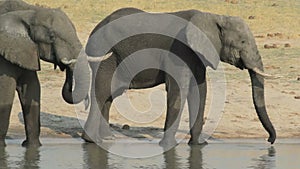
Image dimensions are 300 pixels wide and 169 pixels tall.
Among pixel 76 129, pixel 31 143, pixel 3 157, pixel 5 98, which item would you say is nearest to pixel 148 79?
pixel 76 129

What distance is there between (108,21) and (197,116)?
1.58 metres

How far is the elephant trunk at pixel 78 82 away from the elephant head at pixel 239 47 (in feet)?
5.93

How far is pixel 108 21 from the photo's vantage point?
40.2 ft

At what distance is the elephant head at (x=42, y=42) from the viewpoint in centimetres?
1077

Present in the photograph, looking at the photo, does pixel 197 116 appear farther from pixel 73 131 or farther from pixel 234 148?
pixel 73 131

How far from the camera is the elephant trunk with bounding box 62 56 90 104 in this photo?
1075 centimetres

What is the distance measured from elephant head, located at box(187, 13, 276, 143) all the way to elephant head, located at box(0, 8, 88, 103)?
1912mm

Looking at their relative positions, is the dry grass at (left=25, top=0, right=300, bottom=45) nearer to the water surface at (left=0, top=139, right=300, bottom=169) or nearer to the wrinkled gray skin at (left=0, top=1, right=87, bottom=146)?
the water surface at (left=0, top=139, right=300, bottom=169)

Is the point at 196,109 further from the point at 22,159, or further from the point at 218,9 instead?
the point at 218,9

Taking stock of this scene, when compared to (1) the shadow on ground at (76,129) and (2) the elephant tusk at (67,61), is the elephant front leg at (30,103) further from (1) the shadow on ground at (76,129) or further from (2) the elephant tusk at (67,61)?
(1) the shadow on ground at (76,129)

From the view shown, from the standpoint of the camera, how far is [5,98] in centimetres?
1113

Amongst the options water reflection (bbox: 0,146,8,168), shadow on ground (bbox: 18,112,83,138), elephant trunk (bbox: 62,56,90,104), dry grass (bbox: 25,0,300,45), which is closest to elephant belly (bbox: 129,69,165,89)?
shadow on ground (bbox: 18,112,83,138)

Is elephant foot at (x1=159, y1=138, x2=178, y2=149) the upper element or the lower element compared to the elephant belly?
lower

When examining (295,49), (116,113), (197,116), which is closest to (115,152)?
(197,116)
